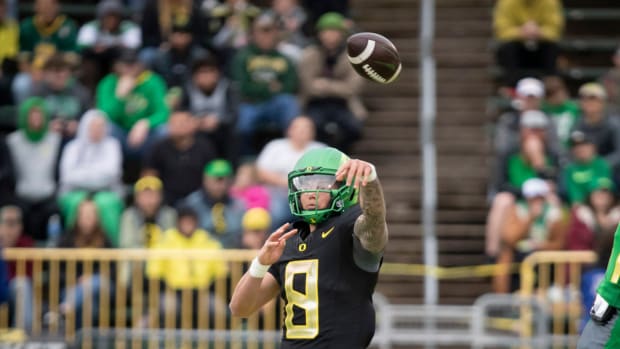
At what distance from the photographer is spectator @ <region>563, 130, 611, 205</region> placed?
13641 mm

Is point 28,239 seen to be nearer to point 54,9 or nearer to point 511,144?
point 54,9

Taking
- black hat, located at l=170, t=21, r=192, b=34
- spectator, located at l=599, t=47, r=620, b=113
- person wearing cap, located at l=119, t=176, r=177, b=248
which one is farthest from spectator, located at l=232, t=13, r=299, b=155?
spectator, located at l=599, t=47, r=620, b=113

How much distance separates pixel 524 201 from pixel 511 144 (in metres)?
0.92

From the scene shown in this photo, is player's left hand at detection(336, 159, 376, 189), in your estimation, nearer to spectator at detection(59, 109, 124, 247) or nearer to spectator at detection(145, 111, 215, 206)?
spectator at detection(59, 109, 124, 247)

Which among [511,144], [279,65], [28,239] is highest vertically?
[279,65]

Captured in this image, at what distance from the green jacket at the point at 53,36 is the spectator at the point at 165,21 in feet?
3.09

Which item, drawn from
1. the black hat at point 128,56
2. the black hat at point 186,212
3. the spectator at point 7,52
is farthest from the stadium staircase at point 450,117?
the spectator at point 7,52

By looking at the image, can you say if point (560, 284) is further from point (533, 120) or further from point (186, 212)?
point (186, 212)

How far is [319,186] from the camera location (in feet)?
22.4

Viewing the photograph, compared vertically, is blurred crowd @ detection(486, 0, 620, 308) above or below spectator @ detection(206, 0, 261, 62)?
below

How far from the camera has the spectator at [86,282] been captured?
12.0 meters

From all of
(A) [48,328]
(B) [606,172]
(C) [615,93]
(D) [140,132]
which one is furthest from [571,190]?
(A) [48,328]

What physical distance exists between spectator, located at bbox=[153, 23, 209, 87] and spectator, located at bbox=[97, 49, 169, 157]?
0.99 ft

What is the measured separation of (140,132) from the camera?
1411cm
